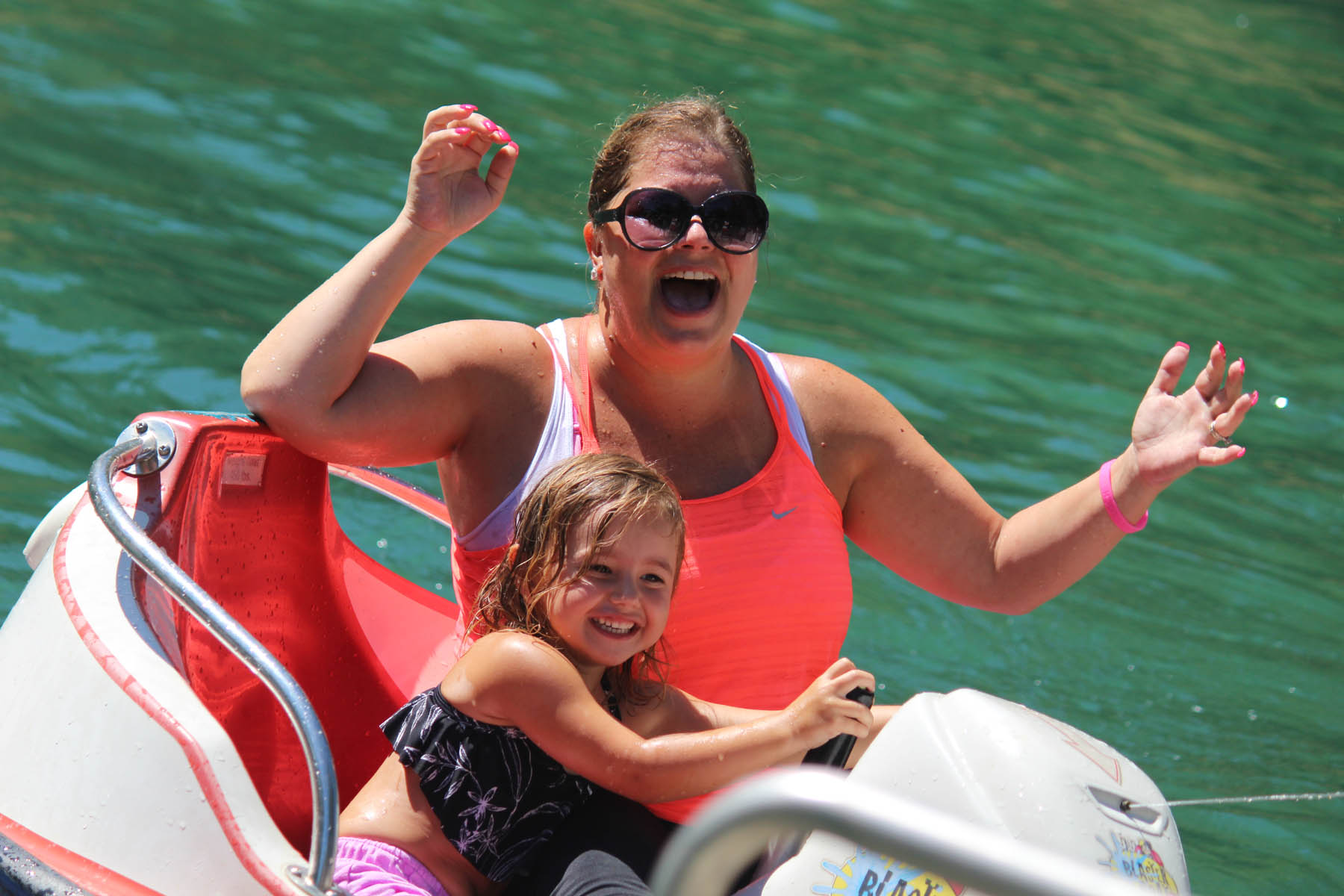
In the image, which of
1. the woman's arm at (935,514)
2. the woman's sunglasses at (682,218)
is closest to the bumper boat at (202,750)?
the woman's arm at (935,514)

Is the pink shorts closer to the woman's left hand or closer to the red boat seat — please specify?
the red boat seat

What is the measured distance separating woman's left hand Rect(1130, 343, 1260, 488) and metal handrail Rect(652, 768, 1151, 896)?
4.78 feet

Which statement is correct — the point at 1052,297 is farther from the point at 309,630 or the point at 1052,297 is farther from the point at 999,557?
the point at 309,630

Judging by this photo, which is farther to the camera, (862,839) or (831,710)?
(831,710)

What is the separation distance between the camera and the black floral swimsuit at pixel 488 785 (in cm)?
196

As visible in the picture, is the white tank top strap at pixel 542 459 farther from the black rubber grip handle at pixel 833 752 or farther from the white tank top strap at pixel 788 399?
the black rubber grip handle at pixel 833 752

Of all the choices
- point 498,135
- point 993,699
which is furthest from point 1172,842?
point 498,135

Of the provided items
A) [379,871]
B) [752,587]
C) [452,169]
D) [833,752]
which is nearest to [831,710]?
[833,752]

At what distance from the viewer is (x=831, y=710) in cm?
181

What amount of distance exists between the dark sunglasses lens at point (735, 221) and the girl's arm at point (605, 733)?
73 cm

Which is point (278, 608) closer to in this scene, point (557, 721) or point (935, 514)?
point (557, 721)

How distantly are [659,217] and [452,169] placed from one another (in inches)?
A: 13.0

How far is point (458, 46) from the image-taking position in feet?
28.0

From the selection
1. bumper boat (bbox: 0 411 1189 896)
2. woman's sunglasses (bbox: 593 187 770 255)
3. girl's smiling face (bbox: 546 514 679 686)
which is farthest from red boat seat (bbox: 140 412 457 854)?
woman's sunglasses (bbox: 593 187 770 255)
